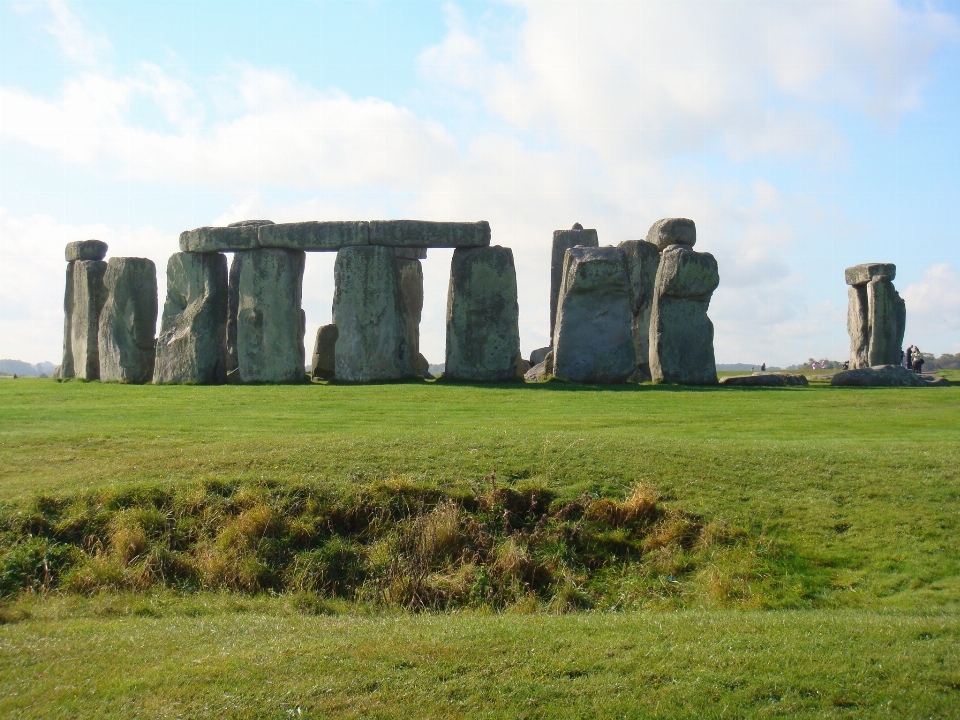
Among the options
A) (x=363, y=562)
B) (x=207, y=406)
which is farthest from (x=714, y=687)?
(x=207, y=406)

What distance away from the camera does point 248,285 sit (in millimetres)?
25844

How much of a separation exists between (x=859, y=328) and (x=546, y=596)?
2731 cm

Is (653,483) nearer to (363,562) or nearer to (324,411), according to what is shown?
(363,562)

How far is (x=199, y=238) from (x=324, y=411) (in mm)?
9405

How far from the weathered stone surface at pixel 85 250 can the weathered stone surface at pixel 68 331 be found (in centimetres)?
39

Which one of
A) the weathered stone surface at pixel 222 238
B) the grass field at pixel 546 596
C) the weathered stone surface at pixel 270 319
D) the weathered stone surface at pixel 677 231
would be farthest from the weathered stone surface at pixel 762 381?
the weathered stone surface at pixel 222 238

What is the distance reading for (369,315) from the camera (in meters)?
25.0

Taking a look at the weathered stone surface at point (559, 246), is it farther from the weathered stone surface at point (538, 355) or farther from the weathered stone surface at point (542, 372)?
the weathered stone surface at point (542, 372)

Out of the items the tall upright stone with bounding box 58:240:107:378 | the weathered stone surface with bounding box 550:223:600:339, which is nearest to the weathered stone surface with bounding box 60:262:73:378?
the tall upright stone with bounding box 58:240:107:378

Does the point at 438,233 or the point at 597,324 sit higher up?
the point at 438,233

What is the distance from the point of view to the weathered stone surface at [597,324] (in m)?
24.2

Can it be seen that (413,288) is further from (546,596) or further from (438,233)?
(546,596)

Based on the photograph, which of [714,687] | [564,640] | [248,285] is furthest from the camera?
[248,285]

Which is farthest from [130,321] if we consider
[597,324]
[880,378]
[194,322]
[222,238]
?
[880,378]
